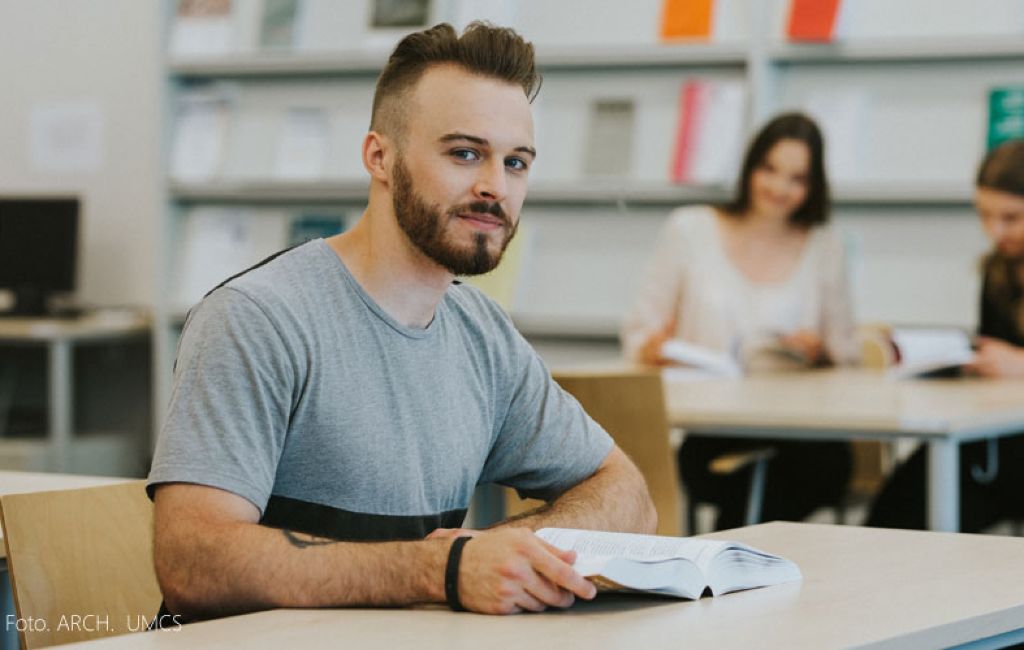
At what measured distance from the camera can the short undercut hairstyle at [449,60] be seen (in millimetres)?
1727

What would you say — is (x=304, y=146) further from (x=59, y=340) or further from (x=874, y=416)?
(x=874, y=416)

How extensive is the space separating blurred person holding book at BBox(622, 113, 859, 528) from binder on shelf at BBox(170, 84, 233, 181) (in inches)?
80.3

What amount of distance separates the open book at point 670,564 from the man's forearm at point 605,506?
0.28 m

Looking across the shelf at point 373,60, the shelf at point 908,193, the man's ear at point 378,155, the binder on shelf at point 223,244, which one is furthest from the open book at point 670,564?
the binder on shelf at point 223,244

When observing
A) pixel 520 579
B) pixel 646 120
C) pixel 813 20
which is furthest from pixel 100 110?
pixel 520 579

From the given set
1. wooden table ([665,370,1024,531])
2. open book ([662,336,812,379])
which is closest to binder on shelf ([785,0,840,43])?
open book ([662,336,812,379])

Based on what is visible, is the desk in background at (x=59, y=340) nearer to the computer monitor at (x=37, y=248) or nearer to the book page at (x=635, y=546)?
the computer monitor at (x=37, y=248)

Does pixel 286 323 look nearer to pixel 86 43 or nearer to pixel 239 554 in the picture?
pixel 239 554

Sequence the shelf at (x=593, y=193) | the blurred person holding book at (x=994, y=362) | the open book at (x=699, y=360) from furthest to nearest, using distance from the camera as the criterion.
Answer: the shelf at (x=593, y=193) < the open book at (x=699, y=360) < the blurred person holding book at (x=994, y=362)

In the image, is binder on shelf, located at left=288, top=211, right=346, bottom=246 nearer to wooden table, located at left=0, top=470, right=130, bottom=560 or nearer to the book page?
wooden table, located at left=0, top=470, right=130, bottom=560

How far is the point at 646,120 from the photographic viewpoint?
4988 mm

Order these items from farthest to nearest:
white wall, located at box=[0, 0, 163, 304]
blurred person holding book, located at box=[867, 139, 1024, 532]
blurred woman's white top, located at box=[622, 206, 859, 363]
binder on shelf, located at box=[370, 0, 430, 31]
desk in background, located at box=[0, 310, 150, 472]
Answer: white wall, located at box=[0, 0, 163, 304] → desk in background, located at box=[0, 310, 150, 472] → binder on shelf, located at box=[370, 0, 430, 31] → blurred woman's white top, located at box=[622, 206, 859, 363] → blurred person holding book, located at box=[867, 139, 1024, 532]

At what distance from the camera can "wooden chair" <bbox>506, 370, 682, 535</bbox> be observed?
264 cm

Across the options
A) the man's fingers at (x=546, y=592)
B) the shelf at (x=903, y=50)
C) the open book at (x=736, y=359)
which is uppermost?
the shelf at (x=903, y=50)
